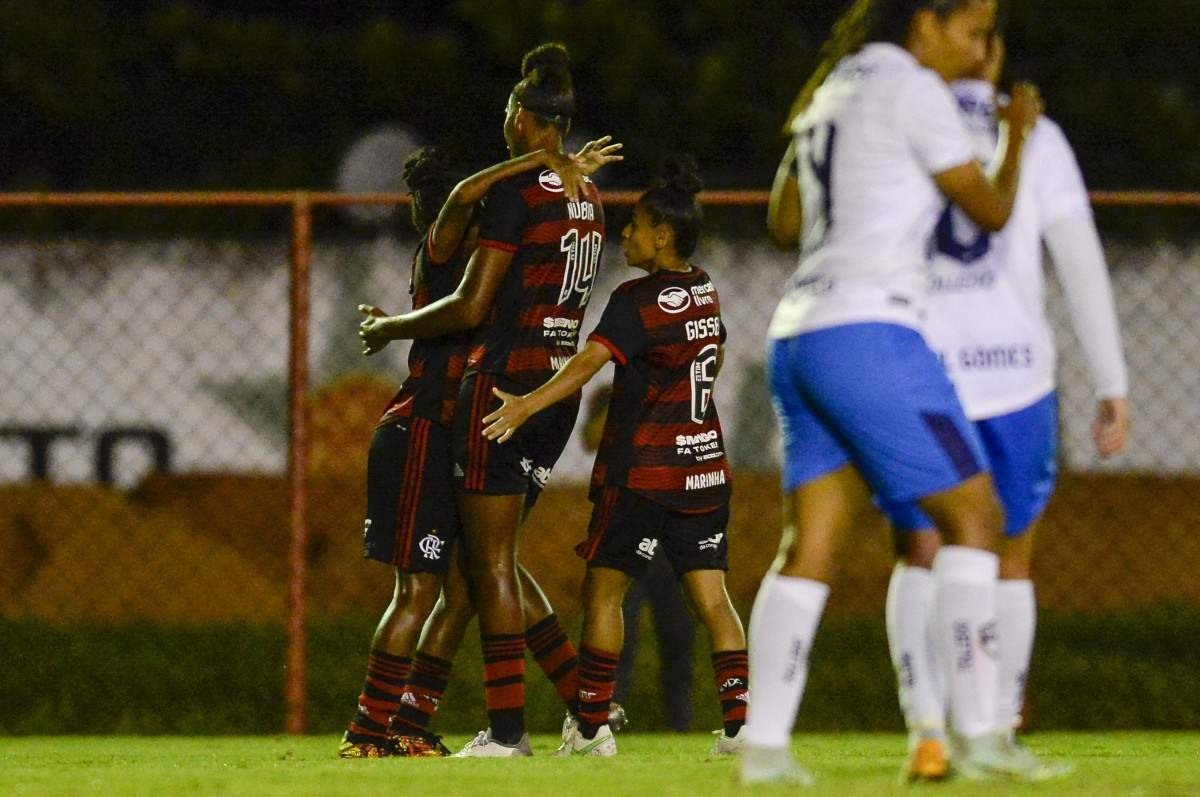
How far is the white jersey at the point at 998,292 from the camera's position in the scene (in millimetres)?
5039

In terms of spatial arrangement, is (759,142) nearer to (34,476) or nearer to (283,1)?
(283,1)

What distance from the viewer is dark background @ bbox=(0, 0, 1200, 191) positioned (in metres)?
17.5

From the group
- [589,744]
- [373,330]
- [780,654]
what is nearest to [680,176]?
[373,330]

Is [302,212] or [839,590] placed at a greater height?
[302,212]

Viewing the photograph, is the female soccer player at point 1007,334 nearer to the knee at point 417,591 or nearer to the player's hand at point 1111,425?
the player's hand at point 1111,425

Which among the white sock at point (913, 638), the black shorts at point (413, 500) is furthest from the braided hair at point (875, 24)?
the black shorts at point (413, 500)

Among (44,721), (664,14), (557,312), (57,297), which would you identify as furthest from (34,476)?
(664,14)

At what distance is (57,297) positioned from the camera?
13.6 m

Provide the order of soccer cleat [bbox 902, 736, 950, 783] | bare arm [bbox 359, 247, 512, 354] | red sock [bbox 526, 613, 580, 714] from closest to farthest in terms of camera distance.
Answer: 1. soccer cleat [bbox 902, 736, 950, 783]
2. bare arm [bbox 359, 247, 512, 354]
3. red sock [bbox 526, 613, 580, 714]

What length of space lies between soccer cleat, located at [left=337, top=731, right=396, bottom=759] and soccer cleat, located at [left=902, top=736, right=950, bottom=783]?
2.16m

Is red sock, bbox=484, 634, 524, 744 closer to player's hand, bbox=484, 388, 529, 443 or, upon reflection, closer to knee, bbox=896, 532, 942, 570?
player's hand, bbox=484, 388, 529, 443

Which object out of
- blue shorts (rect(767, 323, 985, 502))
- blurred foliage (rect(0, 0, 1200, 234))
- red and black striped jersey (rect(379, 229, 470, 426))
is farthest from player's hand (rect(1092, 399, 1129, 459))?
blurred foliage (rect(0, 0, 1200, 234))

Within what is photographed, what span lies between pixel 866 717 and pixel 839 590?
4935 mm

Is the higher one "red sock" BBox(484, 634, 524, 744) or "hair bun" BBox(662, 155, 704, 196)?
"hair bun" BBox(662, 155, 704, 196)
